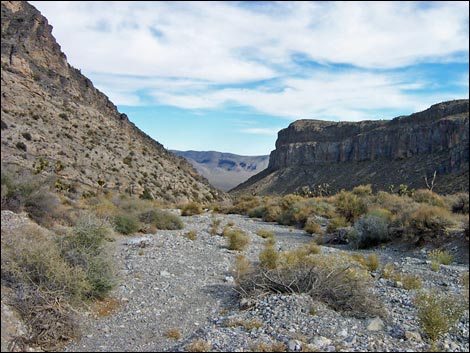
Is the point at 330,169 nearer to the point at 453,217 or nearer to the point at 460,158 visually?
the point at 460,158

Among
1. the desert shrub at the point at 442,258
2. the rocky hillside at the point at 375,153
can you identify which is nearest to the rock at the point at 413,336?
the desert shrub at the point at 442,258

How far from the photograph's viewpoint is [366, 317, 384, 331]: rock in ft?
27.5

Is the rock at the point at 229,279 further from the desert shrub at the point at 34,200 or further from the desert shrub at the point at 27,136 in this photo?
the desert shrub at the point at 27,136

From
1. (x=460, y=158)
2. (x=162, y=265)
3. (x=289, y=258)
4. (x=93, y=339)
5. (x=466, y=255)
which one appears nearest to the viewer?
(x=93, y=339)

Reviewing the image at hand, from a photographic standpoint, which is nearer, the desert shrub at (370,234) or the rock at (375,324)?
the rock at (375,324)

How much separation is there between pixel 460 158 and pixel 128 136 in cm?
5262

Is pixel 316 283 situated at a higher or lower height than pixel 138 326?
higher

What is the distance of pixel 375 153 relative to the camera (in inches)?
3971

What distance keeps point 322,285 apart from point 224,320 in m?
2.37

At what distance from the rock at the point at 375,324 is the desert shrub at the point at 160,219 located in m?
14.9

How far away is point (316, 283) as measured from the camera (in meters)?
9.80

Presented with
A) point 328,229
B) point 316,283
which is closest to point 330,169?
point 328,229

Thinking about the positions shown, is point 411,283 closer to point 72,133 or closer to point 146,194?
point 72,133

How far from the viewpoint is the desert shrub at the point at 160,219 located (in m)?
22.7
